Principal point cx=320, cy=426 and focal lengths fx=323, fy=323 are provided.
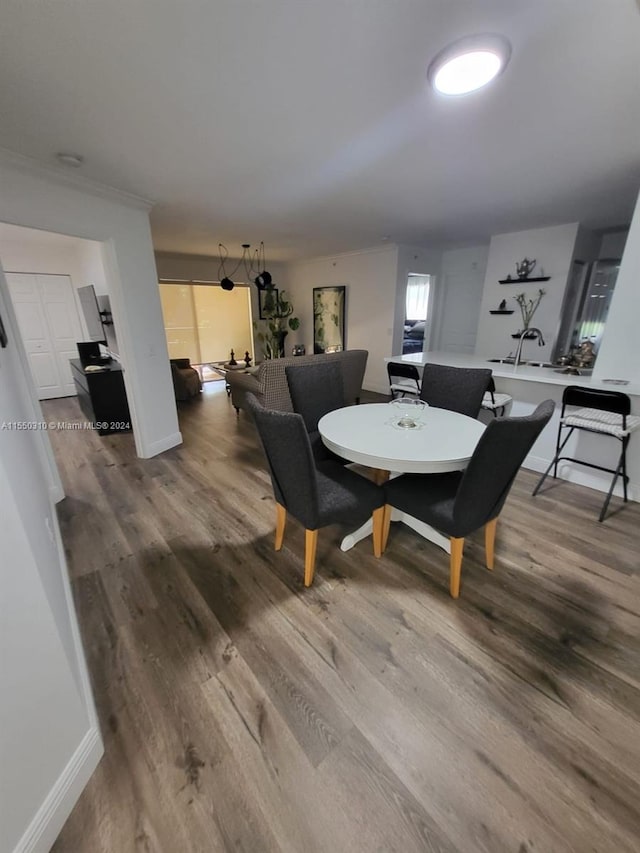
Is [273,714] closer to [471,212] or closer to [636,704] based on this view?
[636,704]

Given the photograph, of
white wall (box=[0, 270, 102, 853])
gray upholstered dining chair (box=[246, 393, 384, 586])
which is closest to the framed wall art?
gray upholstered dining chair (box=[246, 393, 384, 586])

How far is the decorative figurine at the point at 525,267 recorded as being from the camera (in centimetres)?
427

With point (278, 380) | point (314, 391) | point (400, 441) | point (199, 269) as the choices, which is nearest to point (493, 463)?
point (400, 441)

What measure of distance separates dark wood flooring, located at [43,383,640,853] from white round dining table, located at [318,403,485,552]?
1.64 ft

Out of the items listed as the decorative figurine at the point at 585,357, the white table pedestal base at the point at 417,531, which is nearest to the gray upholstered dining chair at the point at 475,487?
the white table pedestal base at the point at 417,531

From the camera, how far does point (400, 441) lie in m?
1.80

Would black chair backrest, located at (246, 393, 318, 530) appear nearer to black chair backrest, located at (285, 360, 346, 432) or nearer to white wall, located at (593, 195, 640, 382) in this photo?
black chair backrest, located at (285, 360, 346, 432)

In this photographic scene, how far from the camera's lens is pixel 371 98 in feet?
5.26

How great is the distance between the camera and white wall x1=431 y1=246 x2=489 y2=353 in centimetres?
559

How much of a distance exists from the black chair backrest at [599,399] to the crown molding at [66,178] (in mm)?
3973

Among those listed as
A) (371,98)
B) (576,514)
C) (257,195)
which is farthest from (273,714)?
(257,195)

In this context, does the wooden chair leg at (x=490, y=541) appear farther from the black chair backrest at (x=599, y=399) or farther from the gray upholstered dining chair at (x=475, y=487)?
the black chair backrest at (x=599, y=399)

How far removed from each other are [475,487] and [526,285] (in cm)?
416

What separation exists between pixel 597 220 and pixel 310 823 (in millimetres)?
5600
